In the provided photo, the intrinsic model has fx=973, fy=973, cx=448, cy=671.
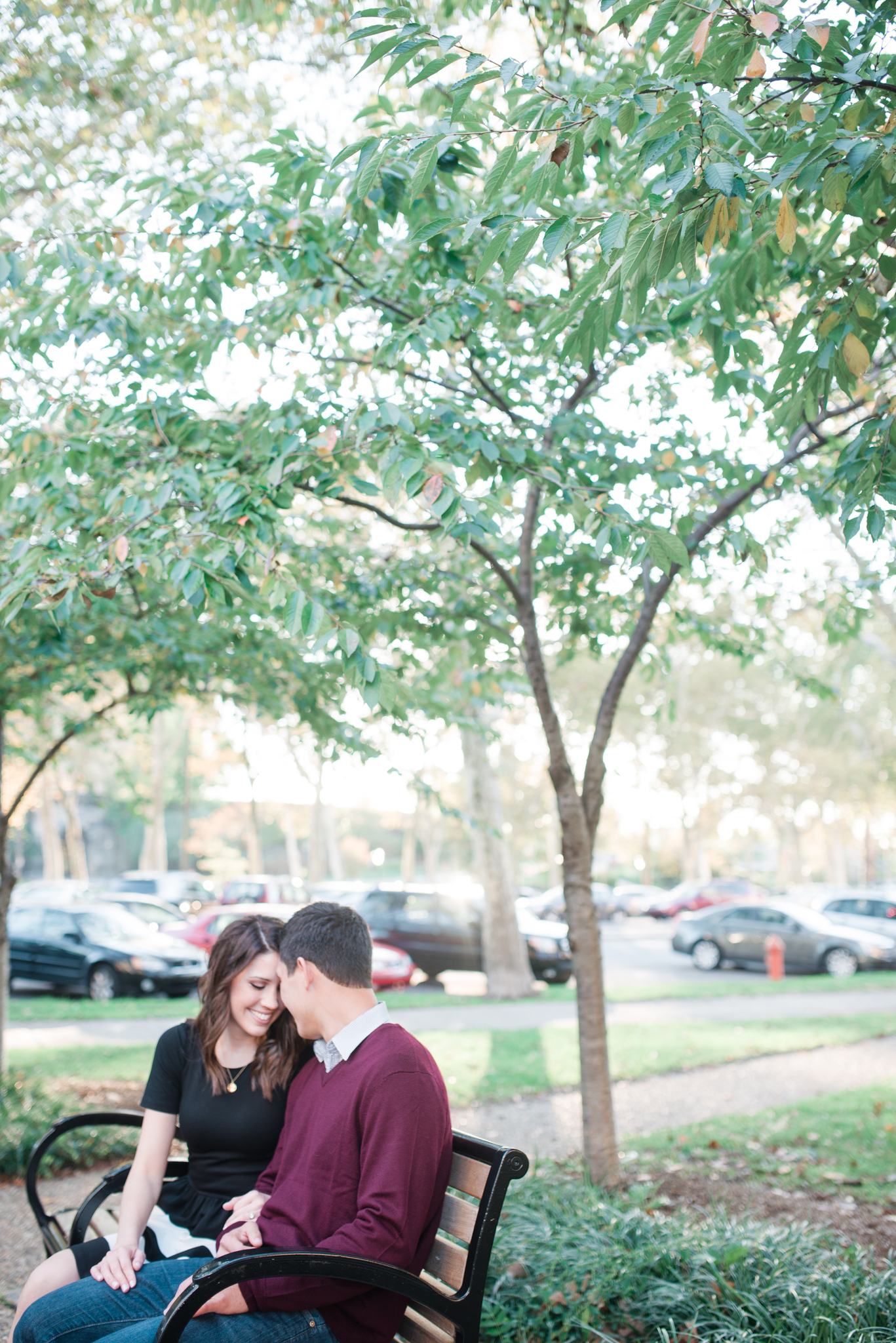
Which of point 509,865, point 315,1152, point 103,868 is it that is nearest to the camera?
point 315,1152

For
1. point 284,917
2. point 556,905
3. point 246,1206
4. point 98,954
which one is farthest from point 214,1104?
point 556,905

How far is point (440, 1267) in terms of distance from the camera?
264cm

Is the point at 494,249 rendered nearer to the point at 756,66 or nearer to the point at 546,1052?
the point at 756,66

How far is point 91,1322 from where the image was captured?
250 cm

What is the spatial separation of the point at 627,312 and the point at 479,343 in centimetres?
173

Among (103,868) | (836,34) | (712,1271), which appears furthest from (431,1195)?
(103,868)

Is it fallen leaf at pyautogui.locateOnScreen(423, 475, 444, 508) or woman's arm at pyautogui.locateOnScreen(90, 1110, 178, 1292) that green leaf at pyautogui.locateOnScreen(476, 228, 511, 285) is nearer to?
fallen leaf at pyautogui.locateOnScreen(423, 475, 444, 508)

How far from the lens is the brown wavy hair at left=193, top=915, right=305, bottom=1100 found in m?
2.94

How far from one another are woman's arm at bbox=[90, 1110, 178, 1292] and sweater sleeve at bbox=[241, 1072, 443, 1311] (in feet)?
1.79

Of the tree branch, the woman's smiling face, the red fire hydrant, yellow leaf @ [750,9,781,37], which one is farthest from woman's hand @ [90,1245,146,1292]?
the red fire hydrant

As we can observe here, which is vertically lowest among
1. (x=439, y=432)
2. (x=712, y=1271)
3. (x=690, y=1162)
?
(x=690, y=1162)

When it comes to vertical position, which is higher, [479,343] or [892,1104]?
[479,343]

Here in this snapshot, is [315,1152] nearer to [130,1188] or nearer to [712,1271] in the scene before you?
[130,1188]

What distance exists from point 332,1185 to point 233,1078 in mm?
668
